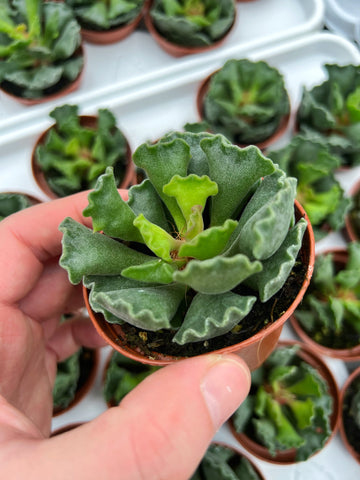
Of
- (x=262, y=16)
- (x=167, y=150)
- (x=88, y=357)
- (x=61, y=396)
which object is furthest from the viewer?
(x=262, y=16)

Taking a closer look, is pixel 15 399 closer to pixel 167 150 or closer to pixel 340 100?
pixel 167 150

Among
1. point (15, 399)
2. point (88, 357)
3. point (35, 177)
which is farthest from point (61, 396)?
point (35, 177)

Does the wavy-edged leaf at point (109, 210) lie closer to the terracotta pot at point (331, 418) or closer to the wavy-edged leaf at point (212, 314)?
the wavy-edged leaf at point (212, 314)

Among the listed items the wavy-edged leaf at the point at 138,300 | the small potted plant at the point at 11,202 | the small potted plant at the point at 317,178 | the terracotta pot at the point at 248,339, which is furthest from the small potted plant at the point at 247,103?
the wavy-edged leaf at the point at 138,300

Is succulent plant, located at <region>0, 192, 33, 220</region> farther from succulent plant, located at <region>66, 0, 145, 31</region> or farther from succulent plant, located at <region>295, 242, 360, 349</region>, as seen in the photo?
succulent plant, located at <region>295, 242, 360, 349</region>

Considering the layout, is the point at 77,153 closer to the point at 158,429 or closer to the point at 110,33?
the point at 110,33

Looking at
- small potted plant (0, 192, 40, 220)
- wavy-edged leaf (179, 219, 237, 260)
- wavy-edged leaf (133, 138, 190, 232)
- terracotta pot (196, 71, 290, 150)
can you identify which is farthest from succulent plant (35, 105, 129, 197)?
wavy-edged leaf (179, 219, 237, 260)
